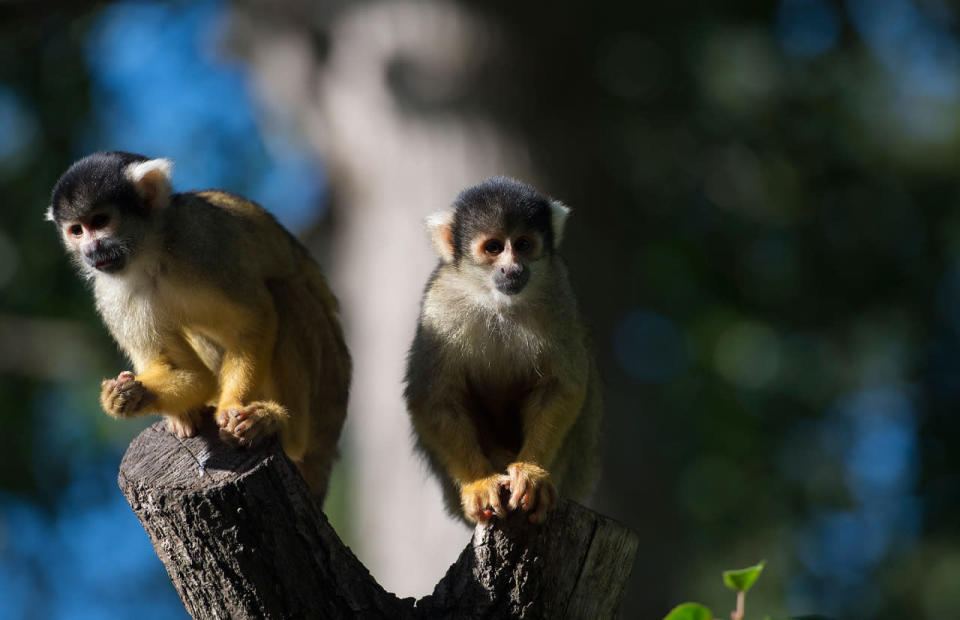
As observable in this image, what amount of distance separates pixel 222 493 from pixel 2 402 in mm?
8531

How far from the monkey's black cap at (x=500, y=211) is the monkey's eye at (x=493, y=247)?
0.05 m

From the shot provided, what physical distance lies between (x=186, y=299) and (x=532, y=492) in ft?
4.97

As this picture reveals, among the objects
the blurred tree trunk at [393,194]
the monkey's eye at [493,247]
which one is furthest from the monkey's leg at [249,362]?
the blurred tree trunk at [393,194]

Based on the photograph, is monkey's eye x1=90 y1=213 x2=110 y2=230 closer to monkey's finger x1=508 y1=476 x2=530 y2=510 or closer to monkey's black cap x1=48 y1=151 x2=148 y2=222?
monkey's black cap x1=48 y1=151 x2=148 y2=222

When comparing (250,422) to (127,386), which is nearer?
(250,422)

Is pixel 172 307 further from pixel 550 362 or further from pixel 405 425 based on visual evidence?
pixel 405 425

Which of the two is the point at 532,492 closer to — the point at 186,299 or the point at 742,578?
the point at 742,578

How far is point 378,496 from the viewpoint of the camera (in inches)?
314

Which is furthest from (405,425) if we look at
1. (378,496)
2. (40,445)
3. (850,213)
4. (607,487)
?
(850,213)

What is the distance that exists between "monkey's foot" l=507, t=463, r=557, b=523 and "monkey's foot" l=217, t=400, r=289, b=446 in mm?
752

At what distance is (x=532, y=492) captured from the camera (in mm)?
3236

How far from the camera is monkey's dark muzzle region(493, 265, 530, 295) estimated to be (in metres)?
3.95

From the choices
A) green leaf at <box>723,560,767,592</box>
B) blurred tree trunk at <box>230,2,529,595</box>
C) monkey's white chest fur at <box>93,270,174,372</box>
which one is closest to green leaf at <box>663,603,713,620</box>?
green leaf at <box>723,560,767,592</box>

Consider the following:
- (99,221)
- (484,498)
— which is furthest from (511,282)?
(99,221)
